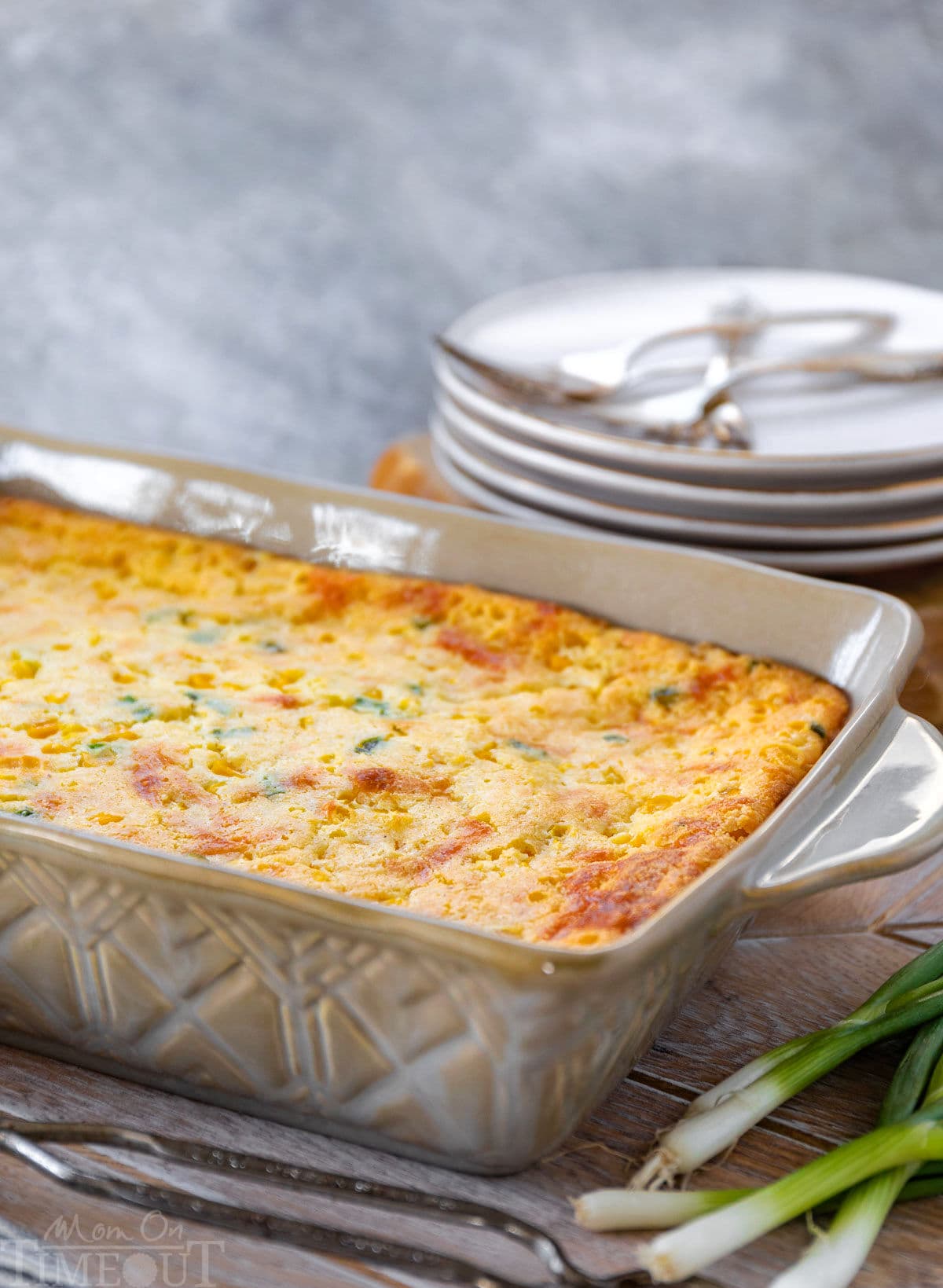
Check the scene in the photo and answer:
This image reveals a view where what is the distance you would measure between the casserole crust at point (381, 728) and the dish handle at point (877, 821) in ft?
0.31

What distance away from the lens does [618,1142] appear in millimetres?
1500

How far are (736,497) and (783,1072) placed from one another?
3.51 ft

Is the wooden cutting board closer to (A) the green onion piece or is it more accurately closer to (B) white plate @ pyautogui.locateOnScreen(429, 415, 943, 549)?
(A) the green onion piece

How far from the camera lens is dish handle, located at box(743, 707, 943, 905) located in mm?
1428

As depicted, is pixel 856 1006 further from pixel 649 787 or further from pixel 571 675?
pixel 571 675

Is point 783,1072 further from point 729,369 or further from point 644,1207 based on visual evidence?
point 729,369

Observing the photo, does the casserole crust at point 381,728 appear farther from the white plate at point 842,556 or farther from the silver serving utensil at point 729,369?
the silver serving utensil at point 729,369

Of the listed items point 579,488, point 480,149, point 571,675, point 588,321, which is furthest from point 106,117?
point 571,675

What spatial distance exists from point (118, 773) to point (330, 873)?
32 centimetres

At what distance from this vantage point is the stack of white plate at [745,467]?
7.84ft

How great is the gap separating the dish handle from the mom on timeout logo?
577 millimetres

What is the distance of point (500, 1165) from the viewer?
1.42 m

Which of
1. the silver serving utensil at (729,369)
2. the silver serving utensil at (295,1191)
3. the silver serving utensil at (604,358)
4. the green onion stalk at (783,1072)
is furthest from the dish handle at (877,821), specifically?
the silver serving utensil at (604,358)

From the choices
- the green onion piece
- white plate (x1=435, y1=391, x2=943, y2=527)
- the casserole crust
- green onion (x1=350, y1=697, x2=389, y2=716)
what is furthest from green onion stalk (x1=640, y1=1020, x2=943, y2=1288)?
white plate (x1=435, y1=391, x2=943, y2=527)
